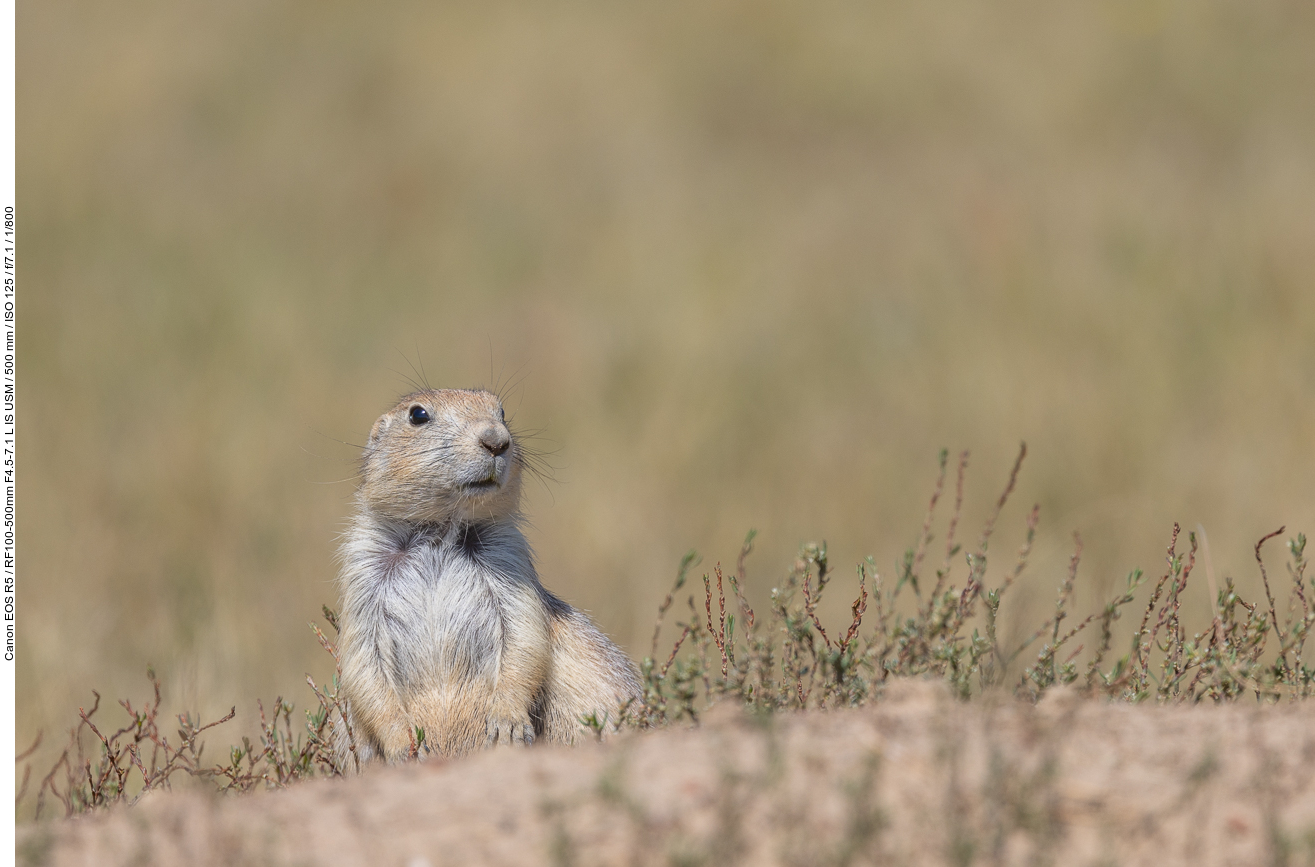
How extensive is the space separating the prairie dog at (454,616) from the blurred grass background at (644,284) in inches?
84.1

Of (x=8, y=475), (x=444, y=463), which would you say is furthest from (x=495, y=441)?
(x=8, y=475)

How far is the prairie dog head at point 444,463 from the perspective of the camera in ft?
18.9

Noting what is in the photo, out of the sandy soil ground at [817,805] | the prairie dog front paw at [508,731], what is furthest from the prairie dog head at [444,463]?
the sandy soil ground at [817,805]

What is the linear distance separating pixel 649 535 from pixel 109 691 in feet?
13.8

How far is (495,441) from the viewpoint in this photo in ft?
18.6

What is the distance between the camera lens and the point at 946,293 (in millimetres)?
14086

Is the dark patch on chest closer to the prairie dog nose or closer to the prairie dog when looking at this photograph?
the prairie dog

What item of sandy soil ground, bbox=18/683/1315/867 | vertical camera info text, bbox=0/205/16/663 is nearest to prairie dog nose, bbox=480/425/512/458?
sandy soil ground, bbox=18/683/1315/867

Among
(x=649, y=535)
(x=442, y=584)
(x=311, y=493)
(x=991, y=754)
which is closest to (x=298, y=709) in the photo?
(x=311, y=493)

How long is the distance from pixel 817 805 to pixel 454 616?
2.56 meters

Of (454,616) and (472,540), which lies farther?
(472,540)

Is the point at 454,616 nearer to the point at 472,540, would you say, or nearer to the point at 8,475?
the point at 472,540

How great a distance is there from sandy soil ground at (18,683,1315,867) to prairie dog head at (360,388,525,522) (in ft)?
6.15

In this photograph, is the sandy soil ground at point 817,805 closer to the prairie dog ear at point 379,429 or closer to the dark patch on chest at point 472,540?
the dark patch on chest at point 472,540
